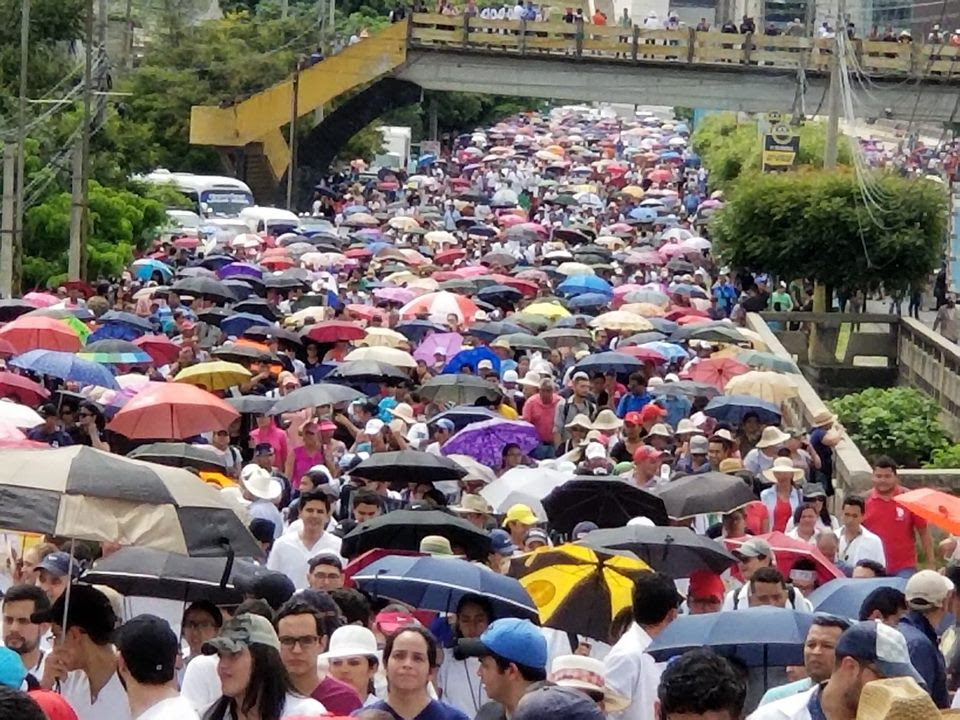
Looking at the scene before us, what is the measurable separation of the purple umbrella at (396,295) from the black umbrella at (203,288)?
2250 millimetres

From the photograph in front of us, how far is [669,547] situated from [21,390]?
28.4ft

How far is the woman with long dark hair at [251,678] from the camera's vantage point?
25.8ft

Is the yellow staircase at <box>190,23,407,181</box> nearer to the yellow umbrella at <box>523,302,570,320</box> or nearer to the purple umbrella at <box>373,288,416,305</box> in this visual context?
the purple umbrella at <box>373,288,416,305</box>

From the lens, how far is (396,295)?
3184 centimetres

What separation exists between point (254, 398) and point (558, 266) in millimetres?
20586

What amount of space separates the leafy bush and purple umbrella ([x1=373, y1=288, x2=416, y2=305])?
570cm

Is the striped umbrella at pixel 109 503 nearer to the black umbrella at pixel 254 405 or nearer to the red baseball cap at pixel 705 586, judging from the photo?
the red baseball cap at pixel 705 586

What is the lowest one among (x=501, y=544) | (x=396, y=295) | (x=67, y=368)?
(x=396, y=295)

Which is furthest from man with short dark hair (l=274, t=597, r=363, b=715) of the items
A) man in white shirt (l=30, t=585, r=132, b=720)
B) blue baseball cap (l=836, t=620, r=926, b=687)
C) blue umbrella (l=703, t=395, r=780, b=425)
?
blue umbrella (l=703, t=395, r=780, b=425)

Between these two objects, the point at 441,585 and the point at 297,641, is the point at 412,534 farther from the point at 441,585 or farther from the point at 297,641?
the point at 297,641

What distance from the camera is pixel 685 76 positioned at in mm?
57250

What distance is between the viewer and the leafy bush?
27578 mm

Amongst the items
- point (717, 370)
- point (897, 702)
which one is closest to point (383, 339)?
point (717, 370)

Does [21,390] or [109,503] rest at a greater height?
[109,503]
